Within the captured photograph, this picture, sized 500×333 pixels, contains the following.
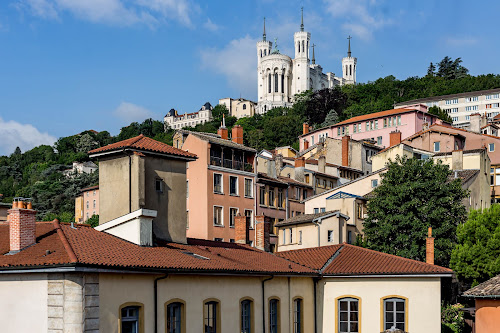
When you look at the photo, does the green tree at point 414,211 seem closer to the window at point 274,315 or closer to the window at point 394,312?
the window at point 394,312

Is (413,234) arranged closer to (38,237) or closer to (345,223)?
(345,223)

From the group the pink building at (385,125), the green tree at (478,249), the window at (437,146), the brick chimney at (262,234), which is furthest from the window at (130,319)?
the pink building at (385,125)

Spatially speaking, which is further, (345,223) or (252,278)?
(345,223)

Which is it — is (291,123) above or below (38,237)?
above

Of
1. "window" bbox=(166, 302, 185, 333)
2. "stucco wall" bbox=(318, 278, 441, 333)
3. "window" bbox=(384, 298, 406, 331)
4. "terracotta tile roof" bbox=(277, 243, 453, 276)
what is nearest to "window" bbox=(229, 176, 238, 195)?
"terracotta tile roof" bbox=(277, 243, 453, 276)

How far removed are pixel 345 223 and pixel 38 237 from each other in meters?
33.6

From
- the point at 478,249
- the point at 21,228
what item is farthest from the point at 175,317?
the point at 478,249

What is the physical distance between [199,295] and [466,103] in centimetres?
11803

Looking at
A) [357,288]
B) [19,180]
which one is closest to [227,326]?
[357,288]

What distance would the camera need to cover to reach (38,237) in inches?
866

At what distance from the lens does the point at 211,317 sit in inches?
958

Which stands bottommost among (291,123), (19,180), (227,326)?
(227,326)

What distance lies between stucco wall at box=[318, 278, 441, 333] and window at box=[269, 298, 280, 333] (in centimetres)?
294

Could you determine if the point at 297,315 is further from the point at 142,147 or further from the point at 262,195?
the point at 262,195
